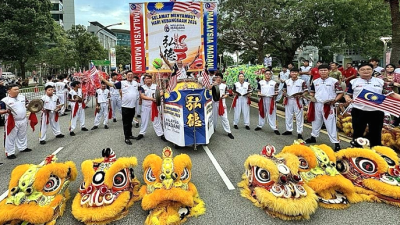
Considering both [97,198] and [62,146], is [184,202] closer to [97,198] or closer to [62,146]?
[97,198]

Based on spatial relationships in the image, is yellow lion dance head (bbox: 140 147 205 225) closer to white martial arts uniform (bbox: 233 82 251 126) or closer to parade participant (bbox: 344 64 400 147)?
parade participant (bbox: 344 64 400 147)

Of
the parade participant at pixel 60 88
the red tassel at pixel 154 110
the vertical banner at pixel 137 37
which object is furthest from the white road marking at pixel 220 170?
the parade participant at pixel 60 88

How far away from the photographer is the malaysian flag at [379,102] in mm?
4391

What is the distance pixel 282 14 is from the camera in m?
16.7

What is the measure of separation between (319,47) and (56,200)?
20.8 metres

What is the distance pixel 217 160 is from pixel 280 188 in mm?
2135

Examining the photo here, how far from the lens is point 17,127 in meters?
5.94

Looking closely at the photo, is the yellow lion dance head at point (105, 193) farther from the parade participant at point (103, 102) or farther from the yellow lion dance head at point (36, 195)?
the parade participant at point (103, 102)

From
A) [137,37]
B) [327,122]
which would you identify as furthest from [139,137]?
[327,122]

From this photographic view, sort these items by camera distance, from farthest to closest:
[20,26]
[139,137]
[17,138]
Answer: [20,26], [139,137], [17,138]

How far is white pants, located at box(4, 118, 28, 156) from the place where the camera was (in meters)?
5.80

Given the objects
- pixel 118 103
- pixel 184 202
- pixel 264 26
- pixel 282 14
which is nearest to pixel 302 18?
pixel 282 14

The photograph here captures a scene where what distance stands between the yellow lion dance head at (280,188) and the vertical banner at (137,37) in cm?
602

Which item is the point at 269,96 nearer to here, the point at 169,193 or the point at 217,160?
the point at 217,160
